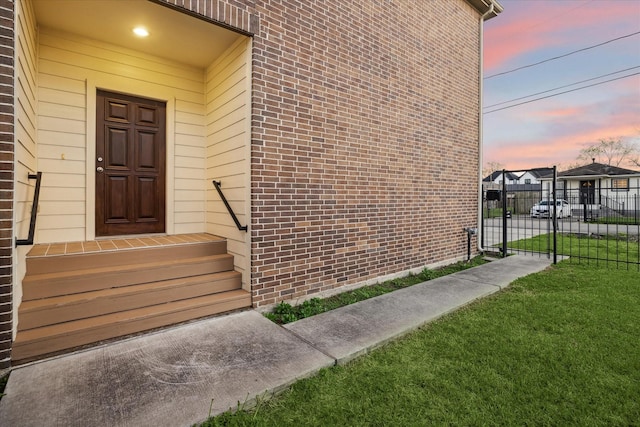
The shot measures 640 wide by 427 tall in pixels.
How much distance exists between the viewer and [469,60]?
21.1 ft

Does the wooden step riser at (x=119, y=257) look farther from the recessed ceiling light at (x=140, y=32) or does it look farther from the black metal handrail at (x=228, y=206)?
the recessed ceiling light at (x=140, y=32)

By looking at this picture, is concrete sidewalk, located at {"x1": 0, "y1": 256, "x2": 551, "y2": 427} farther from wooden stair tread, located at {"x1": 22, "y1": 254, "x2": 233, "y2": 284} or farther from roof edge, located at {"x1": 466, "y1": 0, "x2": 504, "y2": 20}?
roof edge, located at {"x1": 466, "y1": 0, "x2": 504, "y2": 20}

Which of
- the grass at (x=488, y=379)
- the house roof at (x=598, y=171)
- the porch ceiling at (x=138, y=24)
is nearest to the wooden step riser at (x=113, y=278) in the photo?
the grass at (x=488, y=379)

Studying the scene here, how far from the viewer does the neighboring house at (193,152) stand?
2600 mm

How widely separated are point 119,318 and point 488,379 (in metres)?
3.03

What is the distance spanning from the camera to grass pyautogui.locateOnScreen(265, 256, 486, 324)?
3371 mm

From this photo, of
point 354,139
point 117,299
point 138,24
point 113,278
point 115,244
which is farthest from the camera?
point 354,139

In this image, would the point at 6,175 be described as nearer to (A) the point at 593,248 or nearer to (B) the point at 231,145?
(B) the point at 231,145

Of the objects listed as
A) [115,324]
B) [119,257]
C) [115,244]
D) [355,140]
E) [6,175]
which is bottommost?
[115,324]

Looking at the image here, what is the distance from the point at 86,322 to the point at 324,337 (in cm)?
204

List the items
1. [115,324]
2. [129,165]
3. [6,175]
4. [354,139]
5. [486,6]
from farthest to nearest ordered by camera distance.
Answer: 1. [486,6]
2. [354,139]
3. [129,165]
4. [115,324]
5. [6,175]

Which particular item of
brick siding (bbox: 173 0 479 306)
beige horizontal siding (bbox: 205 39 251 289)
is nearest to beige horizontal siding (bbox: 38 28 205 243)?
beige horizontal siding (bbox: 205 39 251 289)

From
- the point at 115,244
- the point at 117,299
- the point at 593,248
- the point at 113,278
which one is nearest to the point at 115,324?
the point at 117,299

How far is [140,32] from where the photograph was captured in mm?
3408
